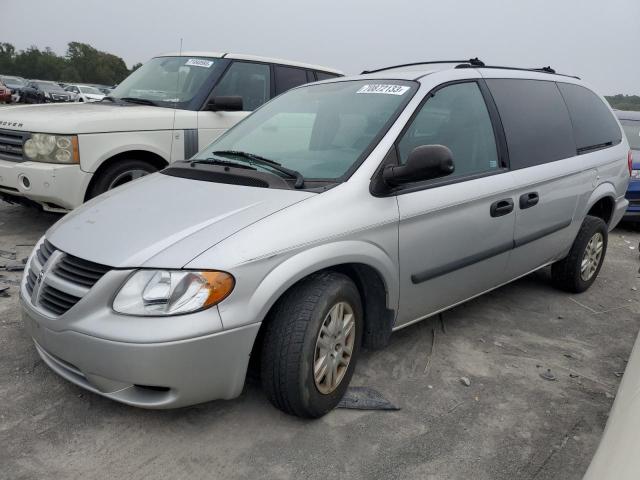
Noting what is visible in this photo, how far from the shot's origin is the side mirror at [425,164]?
272 cm

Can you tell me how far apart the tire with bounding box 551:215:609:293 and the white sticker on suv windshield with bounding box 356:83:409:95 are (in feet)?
7.10

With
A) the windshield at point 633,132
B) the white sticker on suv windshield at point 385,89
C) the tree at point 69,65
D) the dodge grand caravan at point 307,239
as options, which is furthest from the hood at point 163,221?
the tree at point 69,65

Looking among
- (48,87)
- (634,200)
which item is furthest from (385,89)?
(48,87)

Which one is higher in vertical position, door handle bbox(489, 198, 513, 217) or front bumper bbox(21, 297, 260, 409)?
door handle bbox(489, 198, 513, 217)

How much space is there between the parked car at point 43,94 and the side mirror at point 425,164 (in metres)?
29.5

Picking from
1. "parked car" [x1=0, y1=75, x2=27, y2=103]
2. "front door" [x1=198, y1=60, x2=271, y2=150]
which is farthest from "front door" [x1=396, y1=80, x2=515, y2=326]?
Result: "parked car" [x1=0, y1=75, x2=27, y2=103]

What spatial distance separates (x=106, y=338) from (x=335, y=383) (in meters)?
1.08

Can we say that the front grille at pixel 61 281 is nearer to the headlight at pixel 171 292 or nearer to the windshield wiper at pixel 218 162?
the headlight at pixel 171 292

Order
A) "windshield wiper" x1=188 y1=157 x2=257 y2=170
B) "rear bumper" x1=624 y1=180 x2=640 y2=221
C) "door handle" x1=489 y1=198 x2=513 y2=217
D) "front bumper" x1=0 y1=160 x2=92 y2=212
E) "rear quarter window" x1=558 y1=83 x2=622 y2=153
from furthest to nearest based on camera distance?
"rear bumper" x1=624 y1=180 x2=640 y2=221 → "front bumper" x1=0 y1=160 x2=92 y2=212 → "rear quarter window" x1=558 y1=83 x2=622 y2=153 → "door handle" x1=489 y1=198 x2=513 y2=217 → "windshield wiper" x1=188 y1=157 x2=257 y2=170

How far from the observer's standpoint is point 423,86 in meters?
3.26

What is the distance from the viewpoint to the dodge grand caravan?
231 centimetres

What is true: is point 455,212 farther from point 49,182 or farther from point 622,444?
point 49,182

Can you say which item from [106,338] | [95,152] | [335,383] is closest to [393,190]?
[335,383]

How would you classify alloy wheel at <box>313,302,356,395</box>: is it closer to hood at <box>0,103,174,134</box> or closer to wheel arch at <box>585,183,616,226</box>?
wheel arch at <box>585,183,616,226</box>
